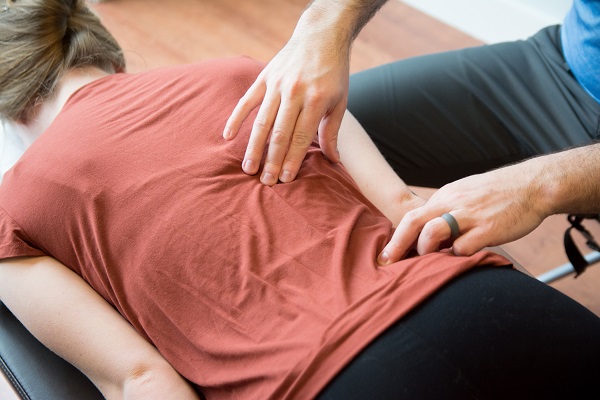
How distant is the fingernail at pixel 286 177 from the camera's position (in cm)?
111

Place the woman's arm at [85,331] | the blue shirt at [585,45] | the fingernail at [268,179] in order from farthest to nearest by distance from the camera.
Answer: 1. the blue shirt at [585,45]
2. the fingernail at [268,179]
3. the woman's arm at [85,331]

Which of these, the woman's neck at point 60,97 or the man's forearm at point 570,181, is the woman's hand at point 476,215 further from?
the woman's neck at point 60,97

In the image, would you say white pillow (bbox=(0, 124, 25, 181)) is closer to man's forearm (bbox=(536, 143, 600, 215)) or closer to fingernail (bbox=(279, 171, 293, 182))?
fingernail (bbox=(279, 171, 293, 182))

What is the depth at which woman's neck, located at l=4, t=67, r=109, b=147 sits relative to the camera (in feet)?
4.33

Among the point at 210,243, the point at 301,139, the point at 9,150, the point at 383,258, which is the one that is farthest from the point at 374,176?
the point at 9,150

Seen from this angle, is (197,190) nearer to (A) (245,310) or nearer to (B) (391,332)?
(A) (245,310)

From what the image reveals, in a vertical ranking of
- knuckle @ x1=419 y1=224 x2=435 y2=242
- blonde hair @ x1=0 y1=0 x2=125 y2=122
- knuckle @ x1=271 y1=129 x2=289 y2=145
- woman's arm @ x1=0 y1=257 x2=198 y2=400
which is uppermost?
blonde hair @ x1=0 y1=0 x2=125 y2=122

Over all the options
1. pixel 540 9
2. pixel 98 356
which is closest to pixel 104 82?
pixel 98 356

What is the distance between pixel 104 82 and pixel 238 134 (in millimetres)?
328

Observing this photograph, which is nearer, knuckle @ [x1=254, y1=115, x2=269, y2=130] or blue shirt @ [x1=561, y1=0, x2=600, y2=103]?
knuckle @ [x1=254, y1=115, x2=269, y2=130]

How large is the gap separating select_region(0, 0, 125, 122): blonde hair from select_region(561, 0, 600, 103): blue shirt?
1111mm

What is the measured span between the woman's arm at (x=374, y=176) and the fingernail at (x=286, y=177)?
0.23 metres

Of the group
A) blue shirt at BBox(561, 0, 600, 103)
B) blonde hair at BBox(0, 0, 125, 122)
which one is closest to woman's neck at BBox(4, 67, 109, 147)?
blonde hair at BBox(0, 0, 125, 122)

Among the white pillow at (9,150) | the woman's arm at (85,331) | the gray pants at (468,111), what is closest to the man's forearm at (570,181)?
the gray pants at (468,111)
